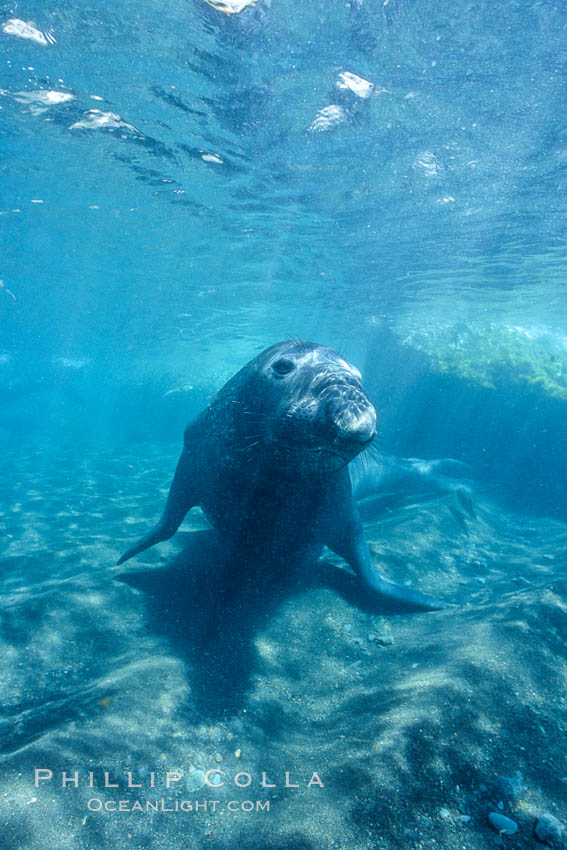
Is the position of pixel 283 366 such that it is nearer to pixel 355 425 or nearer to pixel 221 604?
pixel 355 425

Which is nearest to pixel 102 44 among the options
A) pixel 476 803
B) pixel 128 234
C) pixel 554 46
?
pixel 554 46

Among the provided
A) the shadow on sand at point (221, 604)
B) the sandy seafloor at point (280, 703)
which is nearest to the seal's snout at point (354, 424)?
the sandy seafloor at point (280, 703)

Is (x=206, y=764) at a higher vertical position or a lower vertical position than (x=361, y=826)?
lower

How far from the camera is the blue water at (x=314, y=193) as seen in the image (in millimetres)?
6867

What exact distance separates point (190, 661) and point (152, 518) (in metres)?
6.75

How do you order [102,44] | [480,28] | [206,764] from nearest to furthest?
[206,764]
[480,28]
[102,44]

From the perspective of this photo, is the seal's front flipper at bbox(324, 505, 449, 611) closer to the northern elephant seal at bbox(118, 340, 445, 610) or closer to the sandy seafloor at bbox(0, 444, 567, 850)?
the northern elephant seal at bbox(118, 340, 445, 610)

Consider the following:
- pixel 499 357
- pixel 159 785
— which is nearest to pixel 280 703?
pixel 159 785

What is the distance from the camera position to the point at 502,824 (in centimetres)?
177

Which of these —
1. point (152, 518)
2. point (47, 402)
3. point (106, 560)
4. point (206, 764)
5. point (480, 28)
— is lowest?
point (47, 402)

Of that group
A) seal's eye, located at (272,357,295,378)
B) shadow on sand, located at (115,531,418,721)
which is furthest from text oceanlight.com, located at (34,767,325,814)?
seal's eye, located at (272,357,295,378)

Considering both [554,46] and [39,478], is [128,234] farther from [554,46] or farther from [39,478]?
[554,46]

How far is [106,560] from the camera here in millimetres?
6762

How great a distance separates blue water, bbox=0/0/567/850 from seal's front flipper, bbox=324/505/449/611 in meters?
2.76
